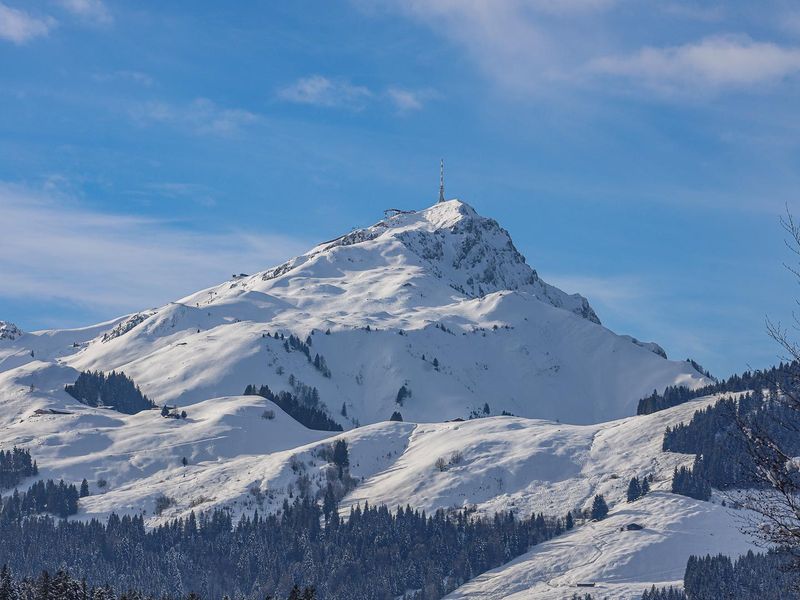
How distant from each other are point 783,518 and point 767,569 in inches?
6882

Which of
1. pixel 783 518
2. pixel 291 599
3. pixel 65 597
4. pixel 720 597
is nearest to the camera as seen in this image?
pixel 783 518

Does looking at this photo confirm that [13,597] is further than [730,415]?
Yes

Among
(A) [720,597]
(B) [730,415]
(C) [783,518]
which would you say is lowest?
(A) [720,597]

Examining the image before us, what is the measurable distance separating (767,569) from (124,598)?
114909 mm

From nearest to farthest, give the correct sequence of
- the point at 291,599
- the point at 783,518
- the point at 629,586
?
the point at 783,518 < the point at 291,599 < the point at 629,586

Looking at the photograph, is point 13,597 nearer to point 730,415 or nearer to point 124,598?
point 124,598

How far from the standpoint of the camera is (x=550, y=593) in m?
199

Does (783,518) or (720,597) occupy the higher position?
(783,518)

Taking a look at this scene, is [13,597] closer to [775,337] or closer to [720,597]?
[775,337]

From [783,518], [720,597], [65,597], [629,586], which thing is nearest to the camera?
[783,518]

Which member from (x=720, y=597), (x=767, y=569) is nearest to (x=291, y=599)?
(x=720, y=597)

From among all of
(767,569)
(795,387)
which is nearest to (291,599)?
(795,387)

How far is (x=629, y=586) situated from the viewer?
647ft

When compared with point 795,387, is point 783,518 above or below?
below
